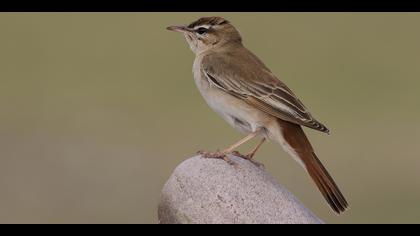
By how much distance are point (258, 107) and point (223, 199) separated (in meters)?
1.75

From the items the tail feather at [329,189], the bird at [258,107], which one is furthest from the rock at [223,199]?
the tail feather at [329,189]

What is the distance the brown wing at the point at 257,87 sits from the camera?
391 inches

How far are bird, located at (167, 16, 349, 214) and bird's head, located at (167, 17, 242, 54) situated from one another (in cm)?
16

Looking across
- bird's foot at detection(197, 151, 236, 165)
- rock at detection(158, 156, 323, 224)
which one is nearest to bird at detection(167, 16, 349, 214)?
bird's foot at detection(197, 151, 236, 165)

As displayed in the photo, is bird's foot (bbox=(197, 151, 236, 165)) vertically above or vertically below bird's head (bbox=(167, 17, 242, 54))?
below

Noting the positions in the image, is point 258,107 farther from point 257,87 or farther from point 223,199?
point 223,199

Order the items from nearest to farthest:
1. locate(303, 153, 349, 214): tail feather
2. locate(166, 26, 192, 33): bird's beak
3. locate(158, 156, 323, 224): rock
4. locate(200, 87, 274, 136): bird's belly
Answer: locate(158, 156, 323, 224): rock → locate(303, 153, 349, 214): tail feather → locate(200, 87, 274, 136): bird's belly → locate(166, 26, 192, 33): bird's beak

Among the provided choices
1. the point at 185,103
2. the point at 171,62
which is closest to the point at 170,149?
the point at 185,103

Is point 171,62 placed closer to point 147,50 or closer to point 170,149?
point 147,50

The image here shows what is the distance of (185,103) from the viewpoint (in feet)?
76.1

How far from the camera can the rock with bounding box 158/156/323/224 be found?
27.6 feet

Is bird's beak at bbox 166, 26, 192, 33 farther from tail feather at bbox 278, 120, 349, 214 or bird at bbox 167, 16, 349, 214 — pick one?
tail feather at bbox 278, 120, 349, 214

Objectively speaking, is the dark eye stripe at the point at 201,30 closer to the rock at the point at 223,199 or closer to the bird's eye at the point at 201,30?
the bird's eye at the point at 201,30

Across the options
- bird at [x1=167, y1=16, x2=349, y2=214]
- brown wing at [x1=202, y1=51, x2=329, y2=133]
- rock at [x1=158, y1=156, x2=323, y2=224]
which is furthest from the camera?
brown wing at [x1=202, y1=51, x2=329, y2=133]
